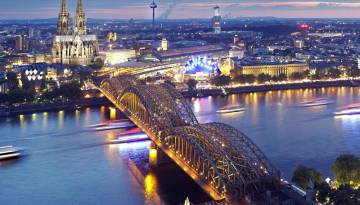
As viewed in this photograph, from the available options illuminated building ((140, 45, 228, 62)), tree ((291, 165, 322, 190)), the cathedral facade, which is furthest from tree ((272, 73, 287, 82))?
tree ((291, 165, 322, 190))

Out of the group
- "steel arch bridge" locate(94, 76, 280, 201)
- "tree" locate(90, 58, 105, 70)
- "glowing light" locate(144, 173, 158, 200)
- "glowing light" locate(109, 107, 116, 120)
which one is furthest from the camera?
"tree" locate(90, 58, 105, 70)

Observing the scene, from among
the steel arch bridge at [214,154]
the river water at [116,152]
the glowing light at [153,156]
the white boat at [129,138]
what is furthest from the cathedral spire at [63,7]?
the glowing light at [153,156]

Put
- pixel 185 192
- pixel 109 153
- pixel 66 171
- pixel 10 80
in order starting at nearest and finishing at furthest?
1. pixel 185 192
2. pixel 66 171
3. pixel 109 153
4. pixel 10 80

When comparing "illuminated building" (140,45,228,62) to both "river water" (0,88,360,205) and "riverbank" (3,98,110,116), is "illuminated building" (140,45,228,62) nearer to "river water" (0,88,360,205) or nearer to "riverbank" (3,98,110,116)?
"riverbank" (3,98,110,116)

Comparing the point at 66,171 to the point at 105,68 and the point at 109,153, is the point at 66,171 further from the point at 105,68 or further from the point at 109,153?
the point at 105,68

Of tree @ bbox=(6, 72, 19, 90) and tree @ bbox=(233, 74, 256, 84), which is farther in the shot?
tree @ bbox=(233, 74, 256, 84)

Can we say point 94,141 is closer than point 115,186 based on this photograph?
No

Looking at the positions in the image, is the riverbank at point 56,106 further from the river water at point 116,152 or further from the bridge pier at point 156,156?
the bridge pier at point 156,156

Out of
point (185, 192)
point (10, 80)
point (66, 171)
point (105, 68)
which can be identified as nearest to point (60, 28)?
point (105, 68)
